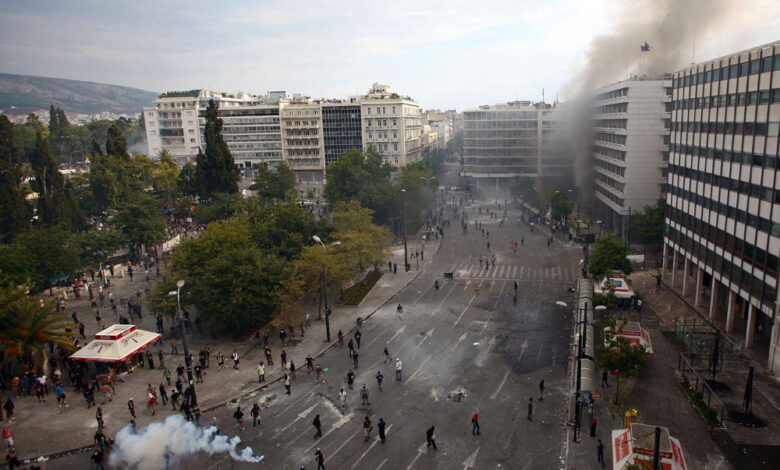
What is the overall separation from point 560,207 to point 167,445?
6061cm

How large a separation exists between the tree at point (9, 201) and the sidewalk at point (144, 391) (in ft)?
64.2

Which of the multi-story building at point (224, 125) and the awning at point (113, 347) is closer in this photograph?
the awning at point (113, 347)

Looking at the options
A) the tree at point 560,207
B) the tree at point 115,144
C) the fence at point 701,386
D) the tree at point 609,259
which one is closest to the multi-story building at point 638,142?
the tree at point 560,207

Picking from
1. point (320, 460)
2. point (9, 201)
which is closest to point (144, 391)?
point (320, 460)

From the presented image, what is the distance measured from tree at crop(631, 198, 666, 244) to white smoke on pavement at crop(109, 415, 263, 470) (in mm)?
45260

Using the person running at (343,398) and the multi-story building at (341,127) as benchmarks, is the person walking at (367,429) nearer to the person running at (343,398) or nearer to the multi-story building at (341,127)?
the person running at (343,398)

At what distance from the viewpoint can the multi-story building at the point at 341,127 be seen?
106125 millimetres

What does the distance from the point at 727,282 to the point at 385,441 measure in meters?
24.1

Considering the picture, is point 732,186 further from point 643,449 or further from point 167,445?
point 167,445

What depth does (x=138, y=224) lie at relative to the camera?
54688mm

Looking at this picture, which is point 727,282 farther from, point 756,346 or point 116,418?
point 116,418

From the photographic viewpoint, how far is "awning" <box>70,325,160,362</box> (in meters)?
28.3

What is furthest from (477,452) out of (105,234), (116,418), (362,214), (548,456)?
(105,234)

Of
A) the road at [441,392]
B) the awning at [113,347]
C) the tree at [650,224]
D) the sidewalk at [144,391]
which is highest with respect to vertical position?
the tree at [650,224]
